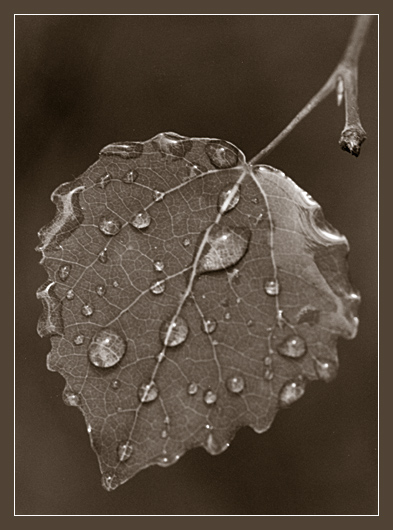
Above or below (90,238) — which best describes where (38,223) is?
below

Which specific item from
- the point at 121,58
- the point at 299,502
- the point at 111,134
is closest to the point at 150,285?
the point at 111,134

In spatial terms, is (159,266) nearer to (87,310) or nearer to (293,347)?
(87,310)

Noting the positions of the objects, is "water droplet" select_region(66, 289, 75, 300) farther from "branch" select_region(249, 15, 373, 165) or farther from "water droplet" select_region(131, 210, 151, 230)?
"branch" select_region(249, 15, 373, 165)

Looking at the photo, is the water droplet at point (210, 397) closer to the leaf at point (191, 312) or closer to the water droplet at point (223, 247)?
the leaf at point (191, 312)

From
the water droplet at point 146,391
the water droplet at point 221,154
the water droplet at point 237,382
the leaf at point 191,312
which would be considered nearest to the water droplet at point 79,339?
the leaf at point 191,312

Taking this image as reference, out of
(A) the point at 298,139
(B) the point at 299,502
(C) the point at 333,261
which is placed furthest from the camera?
(B) the point at 299,502

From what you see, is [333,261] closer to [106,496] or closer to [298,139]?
[298,139]
